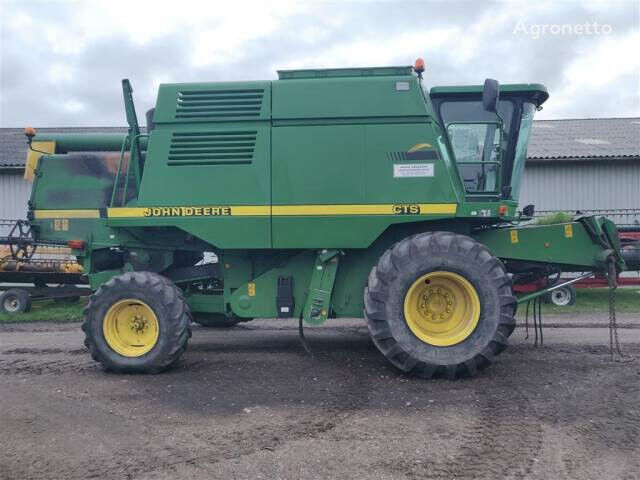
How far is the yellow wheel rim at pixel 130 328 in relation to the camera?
258 inches

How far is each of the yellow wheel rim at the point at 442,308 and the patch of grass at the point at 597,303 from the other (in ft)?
20.2

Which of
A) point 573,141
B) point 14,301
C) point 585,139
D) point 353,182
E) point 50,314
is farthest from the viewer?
point 585,139

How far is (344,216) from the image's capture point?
6.43m

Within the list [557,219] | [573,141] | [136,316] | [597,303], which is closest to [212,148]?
[136,316]

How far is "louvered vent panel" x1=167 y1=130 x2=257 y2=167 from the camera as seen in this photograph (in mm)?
6574

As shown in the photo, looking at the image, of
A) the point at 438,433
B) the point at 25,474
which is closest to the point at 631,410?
the point at 438,433

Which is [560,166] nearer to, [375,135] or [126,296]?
[375,135]

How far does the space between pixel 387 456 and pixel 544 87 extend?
468 centimetres

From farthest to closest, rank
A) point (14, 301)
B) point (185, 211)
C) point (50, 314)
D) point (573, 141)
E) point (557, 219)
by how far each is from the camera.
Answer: point (573, 141) → point (14, 301) → point (50, 314) → point (557, 219) → point (185, 211)

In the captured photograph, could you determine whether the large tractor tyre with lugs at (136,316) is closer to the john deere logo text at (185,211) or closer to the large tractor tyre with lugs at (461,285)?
the john deere logo text at (185,211)

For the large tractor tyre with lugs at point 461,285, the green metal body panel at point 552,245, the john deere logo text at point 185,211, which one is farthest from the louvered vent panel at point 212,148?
the green metal body panel at point 552,245

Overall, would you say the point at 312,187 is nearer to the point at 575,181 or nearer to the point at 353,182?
the point at 353,182

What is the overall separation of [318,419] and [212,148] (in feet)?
10.4

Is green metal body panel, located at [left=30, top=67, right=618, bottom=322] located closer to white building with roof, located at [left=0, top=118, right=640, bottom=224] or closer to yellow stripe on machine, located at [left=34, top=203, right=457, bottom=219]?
yellow stripe on machine, located at [left=34, top=203, right=457, bottom=219]
